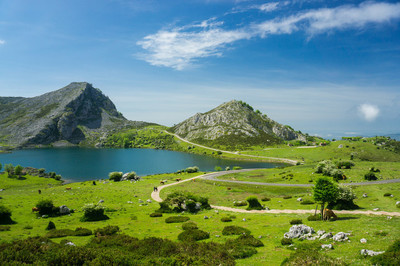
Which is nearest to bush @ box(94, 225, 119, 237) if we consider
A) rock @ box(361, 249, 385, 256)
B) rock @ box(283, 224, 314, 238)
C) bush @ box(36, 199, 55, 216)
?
bush @ box(36, 199, 55, 216)

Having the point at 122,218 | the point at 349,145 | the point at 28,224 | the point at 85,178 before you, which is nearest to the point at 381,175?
the point at 122,218

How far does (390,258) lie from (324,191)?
20398mm

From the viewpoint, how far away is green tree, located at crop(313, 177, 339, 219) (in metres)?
34.3

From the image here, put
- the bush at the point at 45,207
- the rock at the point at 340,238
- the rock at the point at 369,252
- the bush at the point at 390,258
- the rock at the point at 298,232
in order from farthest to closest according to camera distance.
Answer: the bush at the point at 45,207 < the rock at the point at 298,232 < the rock at the point at 340,238 < the rock at the point at 369,252 < the bush at the point at 390,258

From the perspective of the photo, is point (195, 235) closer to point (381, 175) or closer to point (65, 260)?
point (65, 260)

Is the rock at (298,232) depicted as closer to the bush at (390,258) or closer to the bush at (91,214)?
the bush at (390,258)

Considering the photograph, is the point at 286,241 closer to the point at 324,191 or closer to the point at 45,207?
the point at 324,191

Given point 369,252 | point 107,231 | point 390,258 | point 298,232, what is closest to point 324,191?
point 298,232

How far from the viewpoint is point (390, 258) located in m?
15.1

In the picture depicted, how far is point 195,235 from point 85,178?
369 ft

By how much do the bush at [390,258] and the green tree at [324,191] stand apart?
18632 millimetres

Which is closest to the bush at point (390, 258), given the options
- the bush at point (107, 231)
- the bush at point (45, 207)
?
the bush at point (107, 231)

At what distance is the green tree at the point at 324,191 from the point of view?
34312 millimetres

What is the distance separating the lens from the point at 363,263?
631 inches
